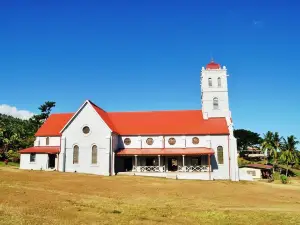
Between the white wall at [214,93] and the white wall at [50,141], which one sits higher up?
the white wall at [214,93]

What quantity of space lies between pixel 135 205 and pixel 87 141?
21.6m

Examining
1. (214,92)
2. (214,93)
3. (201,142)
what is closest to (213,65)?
(214,92)

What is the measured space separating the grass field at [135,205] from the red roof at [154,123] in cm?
1367

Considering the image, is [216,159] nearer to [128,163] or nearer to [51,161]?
[128,163]

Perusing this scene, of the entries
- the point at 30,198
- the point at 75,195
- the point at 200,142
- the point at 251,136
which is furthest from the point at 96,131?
the point at 251,136

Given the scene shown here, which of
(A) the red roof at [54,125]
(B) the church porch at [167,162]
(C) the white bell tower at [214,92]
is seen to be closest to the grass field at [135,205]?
(B) the church porch at [167,162]

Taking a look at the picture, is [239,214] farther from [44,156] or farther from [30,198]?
[44,156]

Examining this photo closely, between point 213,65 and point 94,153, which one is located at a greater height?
point 213,65

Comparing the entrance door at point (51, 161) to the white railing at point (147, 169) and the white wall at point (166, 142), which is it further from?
the white railing at point (147, 169)

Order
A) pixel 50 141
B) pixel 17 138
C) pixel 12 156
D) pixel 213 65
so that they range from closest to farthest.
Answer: pixel 50 141, pixel 213 65, pixel 12 156, pixel 17 138

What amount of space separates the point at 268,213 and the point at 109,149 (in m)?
24.7

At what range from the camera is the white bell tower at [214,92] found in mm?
44625

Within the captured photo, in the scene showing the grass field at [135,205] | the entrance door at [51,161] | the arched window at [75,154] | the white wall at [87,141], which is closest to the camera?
the grass field at [135,205]

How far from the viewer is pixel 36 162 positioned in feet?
138
